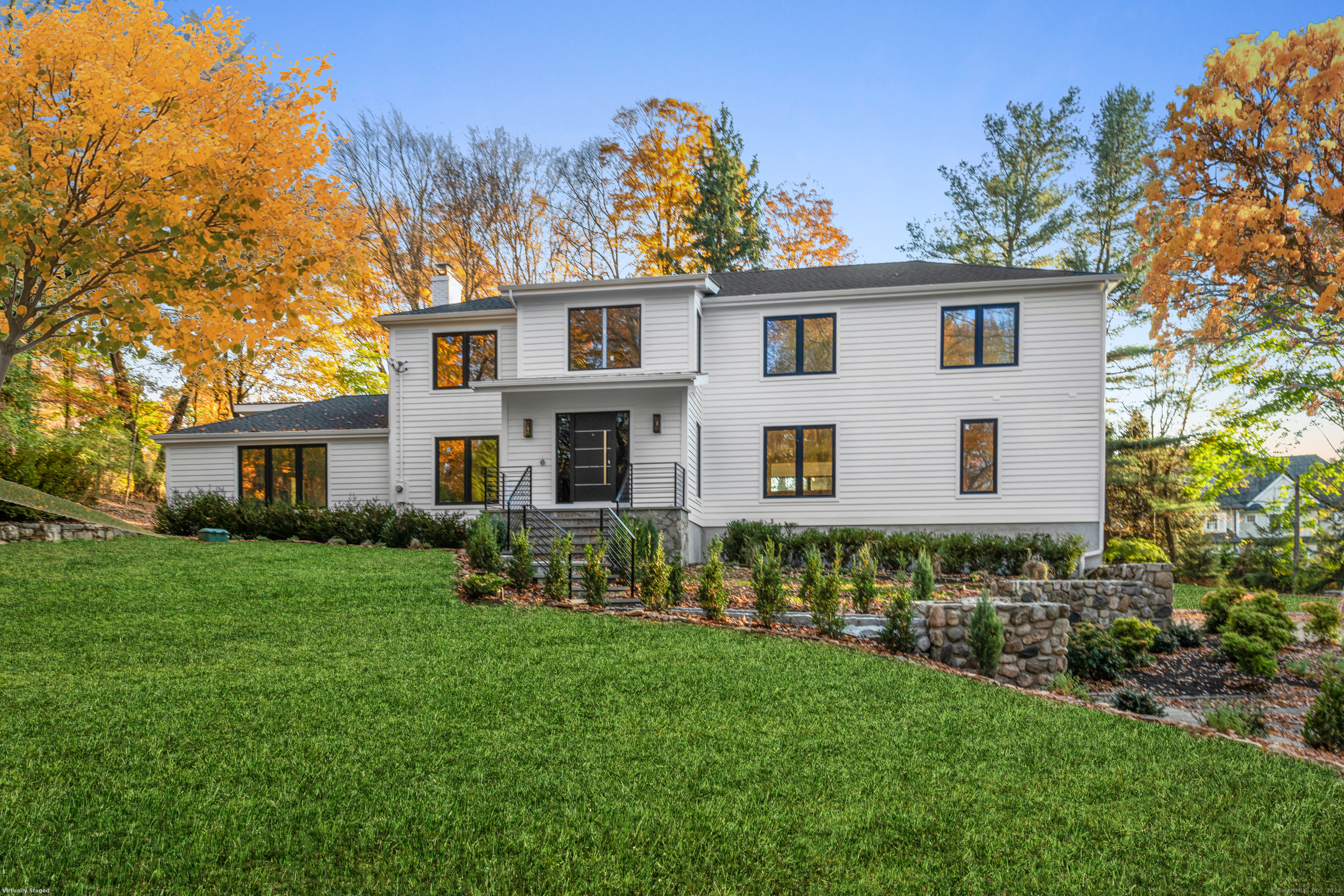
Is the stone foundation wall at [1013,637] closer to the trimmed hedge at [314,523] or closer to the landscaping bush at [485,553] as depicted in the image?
the landscaping bush at [485,553]

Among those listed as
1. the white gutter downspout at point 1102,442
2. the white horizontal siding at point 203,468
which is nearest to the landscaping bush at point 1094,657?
the white gutter downspout at point 1102,442

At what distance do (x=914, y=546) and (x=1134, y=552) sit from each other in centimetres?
474

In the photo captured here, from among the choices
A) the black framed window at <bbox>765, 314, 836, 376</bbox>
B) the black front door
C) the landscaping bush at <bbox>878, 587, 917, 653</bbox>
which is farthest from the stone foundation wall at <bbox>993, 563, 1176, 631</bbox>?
the black front door

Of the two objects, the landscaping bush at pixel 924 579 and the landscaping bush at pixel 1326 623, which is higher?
the landscaping bush at pixel 924 579

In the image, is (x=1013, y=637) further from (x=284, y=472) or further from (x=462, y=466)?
(x=284, y=472)

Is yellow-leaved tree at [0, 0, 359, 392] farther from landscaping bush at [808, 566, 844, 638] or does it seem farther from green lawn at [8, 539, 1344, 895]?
landscaping bush at [808, 566, 844, 638]

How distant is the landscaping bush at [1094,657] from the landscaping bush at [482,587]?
6381 mm

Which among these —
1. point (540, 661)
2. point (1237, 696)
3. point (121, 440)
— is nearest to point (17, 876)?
point (540, 661)

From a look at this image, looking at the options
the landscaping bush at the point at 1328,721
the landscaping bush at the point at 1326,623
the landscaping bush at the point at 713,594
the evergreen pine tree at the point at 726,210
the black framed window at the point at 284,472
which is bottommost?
the landscaping bush at the point at 1326,623

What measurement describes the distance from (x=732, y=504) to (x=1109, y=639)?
338 inches

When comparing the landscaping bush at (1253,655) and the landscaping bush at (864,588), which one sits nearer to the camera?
the landscaping bush at (1253,655)

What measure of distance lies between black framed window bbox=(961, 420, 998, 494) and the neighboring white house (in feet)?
0.11

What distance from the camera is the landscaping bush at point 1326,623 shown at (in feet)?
36.6

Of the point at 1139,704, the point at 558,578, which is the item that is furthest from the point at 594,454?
the point at 1139,704
